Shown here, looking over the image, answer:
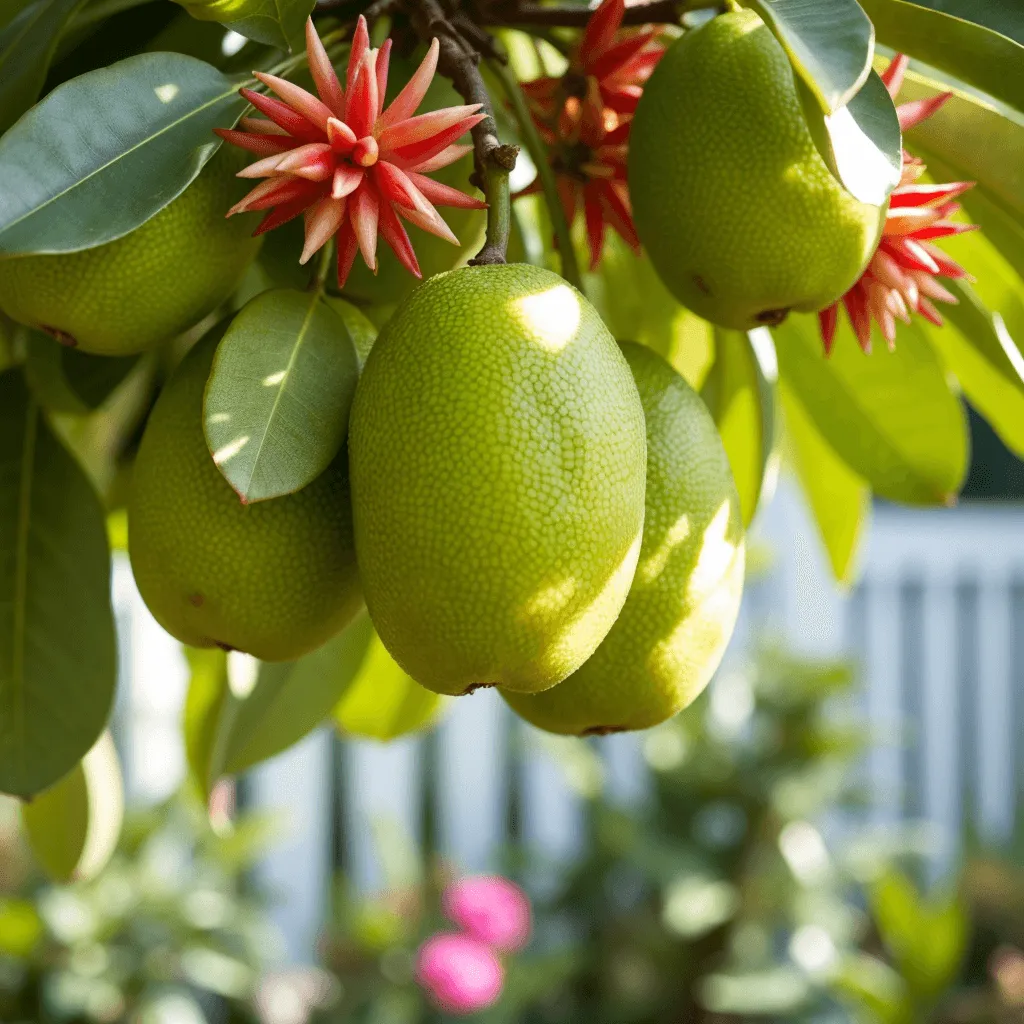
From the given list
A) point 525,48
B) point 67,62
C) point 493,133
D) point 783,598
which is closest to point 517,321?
point 493,133

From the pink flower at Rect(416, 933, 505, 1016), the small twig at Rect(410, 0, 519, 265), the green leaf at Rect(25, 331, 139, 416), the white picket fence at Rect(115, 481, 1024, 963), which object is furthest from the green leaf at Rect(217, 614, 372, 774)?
the white picket fence at Rect(115, 481, 1024, 963)

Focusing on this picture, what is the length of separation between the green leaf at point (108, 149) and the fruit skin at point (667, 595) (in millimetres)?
163

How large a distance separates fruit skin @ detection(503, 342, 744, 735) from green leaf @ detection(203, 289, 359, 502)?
0.10 m

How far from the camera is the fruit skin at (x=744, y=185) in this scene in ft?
1.29

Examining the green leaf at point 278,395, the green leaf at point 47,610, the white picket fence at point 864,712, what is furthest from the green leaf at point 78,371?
the white picket fence at point 864,712

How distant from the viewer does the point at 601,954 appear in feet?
7.68

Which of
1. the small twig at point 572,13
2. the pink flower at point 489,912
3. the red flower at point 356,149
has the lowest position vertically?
the pink flower at point 489,912

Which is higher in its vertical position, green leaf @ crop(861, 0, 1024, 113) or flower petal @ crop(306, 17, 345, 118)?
flower petal @ crop(306, 17, 345, 118)

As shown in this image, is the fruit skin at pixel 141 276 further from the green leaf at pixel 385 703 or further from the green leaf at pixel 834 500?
the green leaf at pixel 834 500

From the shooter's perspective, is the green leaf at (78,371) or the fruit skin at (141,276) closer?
the fruit skin at (141,276)

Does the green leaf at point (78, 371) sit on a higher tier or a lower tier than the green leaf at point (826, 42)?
lower

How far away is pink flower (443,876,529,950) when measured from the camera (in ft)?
6.75

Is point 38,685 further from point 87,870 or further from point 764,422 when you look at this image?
point 764,422

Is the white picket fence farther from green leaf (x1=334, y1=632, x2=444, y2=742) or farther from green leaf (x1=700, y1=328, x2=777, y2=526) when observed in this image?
green leaf (x1=700, y1=328, x2=777, y2=526)
